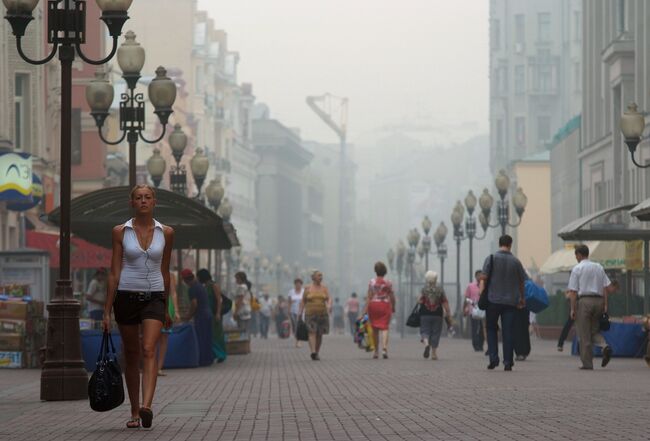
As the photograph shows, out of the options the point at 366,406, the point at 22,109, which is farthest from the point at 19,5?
the point at 22,109

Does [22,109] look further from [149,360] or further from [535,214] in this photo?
[535,214]

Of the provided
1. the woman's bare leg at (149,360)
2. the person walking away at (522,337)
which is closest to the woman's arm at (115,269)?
the woman's bare leg at (149,360)

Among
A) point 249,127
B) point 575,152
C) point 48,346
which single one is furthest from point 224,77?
point 48,346

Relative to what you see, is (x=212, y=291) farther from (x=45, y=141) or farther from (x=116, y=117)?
(x=116, y=117)

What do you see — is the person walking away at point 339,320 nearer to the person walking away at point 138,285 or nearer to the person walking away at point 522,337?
the person walking away at point 522,337

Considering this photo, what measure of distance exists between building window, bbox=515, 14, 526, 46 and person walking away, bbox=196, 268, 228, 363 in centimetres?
10968

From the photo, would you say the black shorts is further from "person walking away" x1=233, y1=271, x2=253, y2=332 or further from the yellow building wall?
the yellow building wall

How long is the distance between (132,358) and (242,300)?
27.8 m

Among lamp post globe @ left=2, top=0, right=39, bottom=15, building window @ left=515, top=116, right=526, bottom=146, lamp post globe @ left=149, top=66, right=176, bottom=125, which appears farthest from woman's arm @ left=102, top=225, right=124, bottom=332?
building window @ left=515, top=116, right=526, bottom=146

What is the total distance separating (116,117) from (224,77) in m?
60.2

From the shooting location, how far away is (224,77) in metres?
132

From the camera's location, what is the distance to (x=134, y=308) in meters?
14.4

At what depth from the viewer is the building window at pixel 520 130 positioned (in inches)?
5226

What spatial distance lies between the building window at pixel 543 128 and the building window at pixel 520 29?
6.98m
